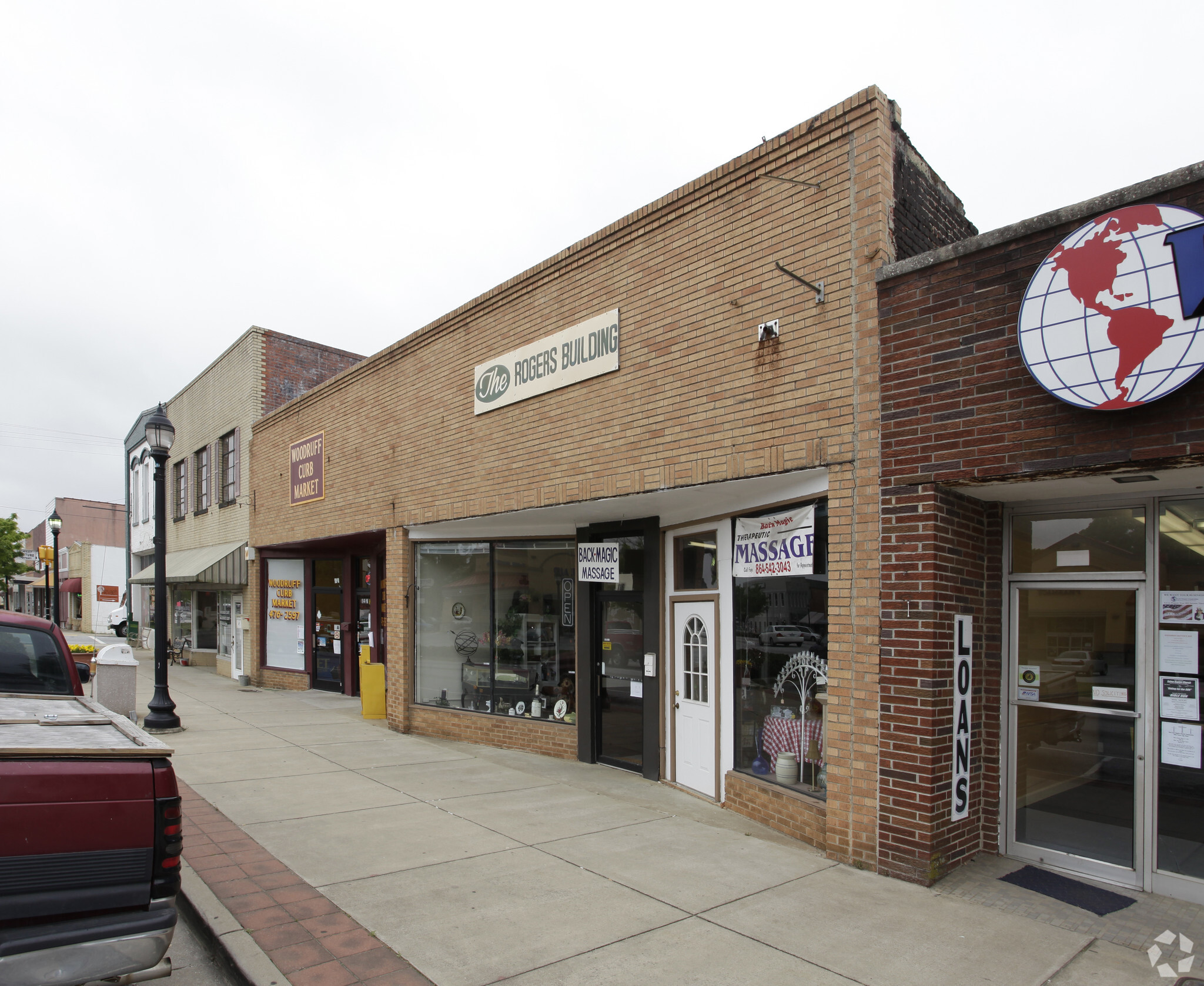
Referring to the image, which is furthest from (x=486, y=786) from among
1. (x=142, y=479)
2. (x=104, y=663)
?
(x=142, y=479)

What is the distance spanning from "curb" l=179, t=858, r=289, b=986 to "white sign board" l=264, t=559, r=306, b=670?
13.2m

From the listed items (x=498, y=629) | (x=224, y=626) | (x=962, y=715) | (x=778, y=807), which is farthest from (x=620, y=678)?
(x=224, y=626)

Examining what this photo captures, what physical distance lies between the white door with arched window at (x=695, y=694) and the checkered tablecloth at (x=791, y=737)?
2.69ft

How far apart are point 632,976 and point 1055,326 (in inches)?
178

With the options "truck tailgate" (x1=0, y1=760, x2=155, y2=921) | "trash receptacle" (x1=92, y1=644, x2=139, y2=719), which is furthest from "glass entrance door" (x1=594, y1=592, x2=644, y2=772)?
"trash receptacle" (x1=92, y1=644, x2=139, y2=719)

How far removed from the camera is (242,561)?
62.1ft

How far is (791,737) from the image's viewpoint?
723 centimetres

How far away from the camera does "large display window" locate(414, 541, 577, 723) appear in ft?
35.9

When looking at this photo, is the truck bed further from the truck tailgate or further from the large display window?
the large display window

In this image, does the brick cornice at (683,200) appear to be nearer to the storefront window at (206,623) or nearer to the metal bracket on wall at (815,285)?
the metal bracket on wall at (815,285)

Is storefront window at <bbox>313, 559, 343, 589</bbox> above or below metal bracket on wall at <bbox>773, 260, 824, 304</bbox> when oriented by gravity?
below

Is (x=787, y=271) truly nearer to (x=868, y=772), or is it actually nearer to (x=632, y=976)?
(x=868, y=772)

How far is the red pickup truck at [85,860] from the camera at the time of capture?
11.0 feet

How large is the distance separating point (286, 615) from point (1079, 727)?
1650cm
